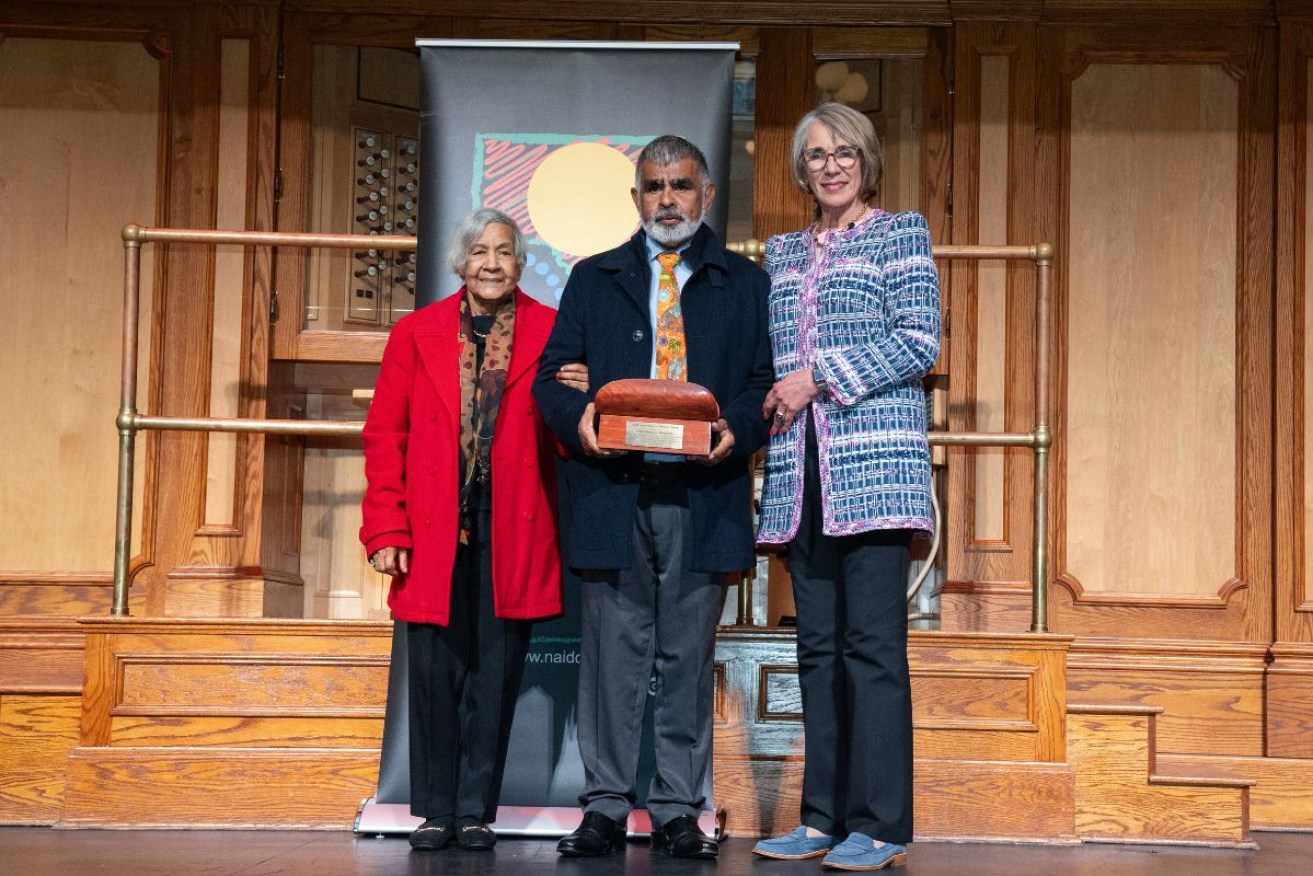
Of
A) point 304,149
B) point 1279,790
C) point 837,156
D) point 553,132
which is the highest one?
point 304,149

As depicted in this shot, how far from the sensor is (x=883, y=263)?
3055 millimetres

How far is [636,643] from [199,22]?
2926mm

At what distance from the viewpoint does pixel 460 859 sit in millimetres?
3016

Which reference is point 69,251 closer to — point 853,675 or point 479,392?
point 479,392

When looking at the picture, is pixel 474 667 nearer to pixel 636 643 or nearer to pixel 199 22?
pixel 636 643

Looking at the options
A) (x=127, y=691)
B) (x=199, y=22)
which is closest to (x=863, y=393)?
(x=127, y=691)

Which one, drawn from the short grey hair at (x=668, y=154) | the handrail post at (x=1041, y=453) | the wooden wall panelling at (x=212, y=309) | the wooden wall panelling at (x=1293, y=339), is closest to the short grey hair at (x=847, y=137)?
the short grey hair at (x=668, y=154)

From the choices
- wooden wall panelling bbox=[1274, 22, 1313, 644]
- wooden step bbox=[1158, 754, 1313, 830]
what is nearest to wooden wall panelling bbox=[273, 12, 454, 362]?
wooden wall panelling bbox=[1274, 22, 1313, 644]

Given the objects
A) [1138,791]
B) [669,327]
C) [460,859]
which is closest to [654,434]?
[669,327]

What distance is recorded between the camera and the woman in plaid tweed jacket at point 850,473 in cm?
294

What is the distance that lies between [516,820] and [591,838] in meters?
0.43

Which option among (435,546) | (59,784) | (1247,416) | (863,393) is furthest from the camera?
(1247,416)

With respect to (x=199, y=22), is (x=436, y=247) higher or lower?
lower

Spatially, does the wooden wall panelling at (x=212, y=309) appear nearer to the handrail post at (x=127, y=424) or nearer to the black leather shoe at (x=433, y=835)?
the handrail post at (x=127, y=424)
